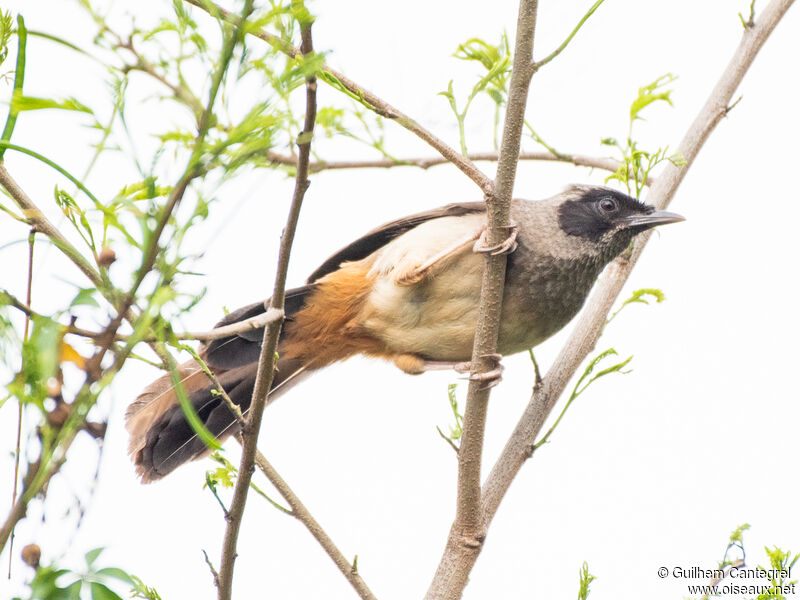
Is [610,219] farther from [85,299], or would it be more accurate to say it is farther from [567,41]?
[85,299]

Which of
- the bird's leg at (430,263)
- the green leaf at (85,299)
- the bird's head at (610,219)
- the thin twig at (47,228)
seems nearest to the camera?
the green leaf at (85,299)

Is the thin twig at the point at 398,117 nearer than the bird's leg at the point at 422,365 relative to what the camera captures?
Yes

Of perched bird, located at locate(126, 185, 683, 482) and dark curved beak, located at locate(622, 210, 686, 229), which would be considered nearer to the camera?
perched bird, located at locate(126, 185, 683, 482)

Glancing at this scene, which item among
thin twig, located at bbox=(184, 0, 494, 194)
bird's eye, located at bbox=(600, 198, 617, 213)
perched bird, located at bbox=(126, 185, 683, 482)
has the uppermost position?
bird's eye, located at bbox=(600, 198, 617, 213)

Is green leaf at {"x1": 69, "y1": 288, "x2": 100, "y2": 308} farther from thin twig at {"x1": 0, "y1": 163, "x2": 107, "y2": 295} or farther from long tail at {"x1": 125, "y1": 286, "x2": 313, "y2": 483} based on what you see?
long tail at {"x1": 125, "y1": 286, "x2": 313, "y2": 483}

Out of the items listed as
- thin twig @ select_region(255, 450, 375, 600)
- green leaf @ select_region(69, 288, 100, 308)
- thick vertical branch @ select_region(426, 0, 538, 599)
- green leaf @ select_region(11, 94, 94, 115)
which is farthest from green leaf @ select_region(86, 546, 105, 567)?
thick vertical branch @ select_region(426, 0, 538, 599)

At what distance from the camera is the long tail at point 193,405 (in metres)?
3.39

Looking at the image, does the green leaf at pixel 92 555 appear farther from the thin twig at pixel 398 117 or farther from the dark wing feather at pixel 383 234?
the dark wing feather at pixel 383 234

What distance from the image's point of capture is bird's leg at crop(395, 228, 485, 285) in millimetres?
3652

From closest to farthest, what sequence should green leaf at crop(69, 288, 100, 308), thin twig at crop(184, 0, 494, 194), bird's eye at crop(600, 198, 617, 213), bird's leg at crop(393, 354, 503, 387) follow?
green leaf at crop(69, 288, 100, 308), thin twig at crop(184, 0, 494, 194), bird's leg at crop(393, 354, 503, 387), bird's eye at crop(600, 198, 617, 213)

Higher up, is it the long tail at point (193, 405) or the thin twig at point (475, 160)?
the thin twig at point (475, 160)

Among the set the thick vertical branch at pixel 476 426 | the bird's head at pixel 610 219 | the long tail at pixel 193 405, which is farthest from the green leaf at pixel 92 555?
the bird's head at pixel 610 219

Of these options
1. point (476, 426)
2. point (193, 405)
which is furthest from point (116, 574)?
point (193, 405)

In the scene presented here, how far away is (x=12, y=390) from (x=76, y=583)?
0.79 feet
